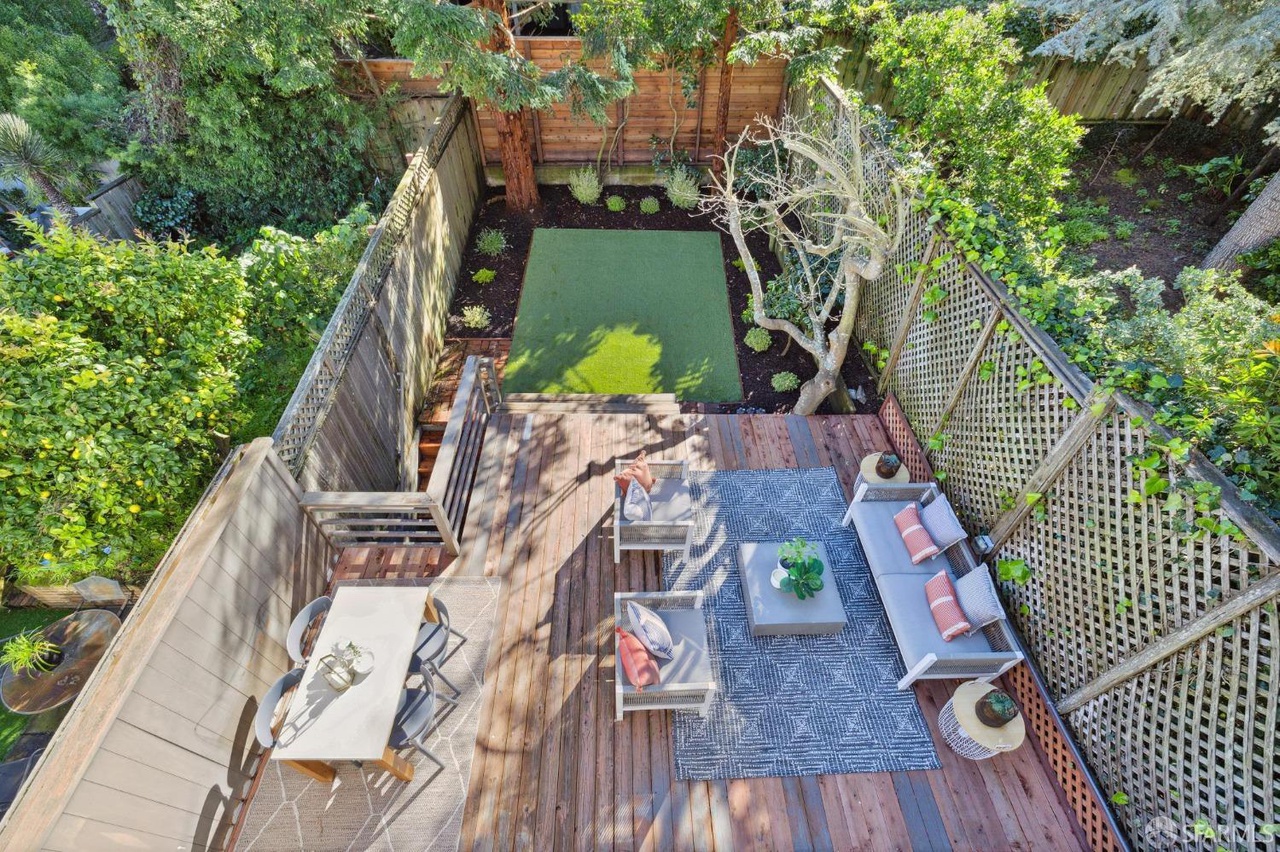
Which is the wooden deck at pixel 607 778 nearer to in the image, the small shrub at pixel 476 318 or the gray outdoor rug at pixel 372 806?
the gray outdoor rug at pixel 372 806

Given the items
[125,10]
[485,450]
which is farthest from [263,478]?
[125,10]

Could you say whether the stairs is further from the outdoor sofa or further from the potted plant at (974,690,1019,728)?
the potted plant at (974,690,1019,728)

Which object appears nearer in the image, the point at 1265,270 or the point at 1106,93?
the point at 1265,270

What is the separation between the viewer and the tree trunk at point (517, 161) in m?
8.80

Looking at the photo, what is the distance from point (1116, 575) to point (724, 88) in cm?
879

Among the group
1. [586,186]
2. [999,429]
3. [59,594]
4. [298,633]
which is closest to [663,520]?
[298,633]

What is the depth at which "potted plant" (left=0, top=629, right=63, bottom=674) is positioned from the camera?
17.0 feet

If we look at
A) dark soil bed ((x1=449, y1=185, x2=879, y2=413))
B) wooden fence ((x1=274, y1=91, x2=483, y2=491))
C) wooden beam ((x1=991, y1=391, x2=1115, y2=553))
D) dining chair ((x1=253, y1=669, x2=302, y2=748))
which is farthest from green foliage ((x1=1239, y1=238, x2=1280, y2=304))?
dining chair ((x1=253, y1=669, x2=302, y2=748))

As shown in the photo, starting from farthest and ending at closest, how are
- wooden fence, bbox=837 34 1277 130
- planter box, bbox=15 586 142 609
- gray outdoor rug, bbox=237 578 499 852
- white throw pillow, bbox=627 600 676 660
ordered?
wooden fence, bbox=837 34 1277 130 < planter box, bbox=15 586 142 609 < white throw pillow, bbox=627 600 676 660 < gray outdoor rug, bbox=237 578 499 852

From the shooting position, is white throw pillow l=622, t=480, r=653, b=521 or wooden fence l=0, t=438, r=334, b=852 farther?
white throw pillow l=622, t=480, r=653, b=521

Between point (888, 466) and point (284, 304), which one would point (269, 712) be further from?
point (888, 466)

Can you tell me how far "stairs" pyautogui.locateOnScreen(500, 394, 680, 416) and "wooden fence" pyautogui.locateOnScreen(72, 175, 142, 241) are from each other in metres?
6.96

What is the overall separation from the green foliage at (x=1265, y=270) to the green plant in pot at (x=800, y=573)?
763 centimetres

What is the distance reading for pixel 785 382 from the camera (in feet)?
23.5
